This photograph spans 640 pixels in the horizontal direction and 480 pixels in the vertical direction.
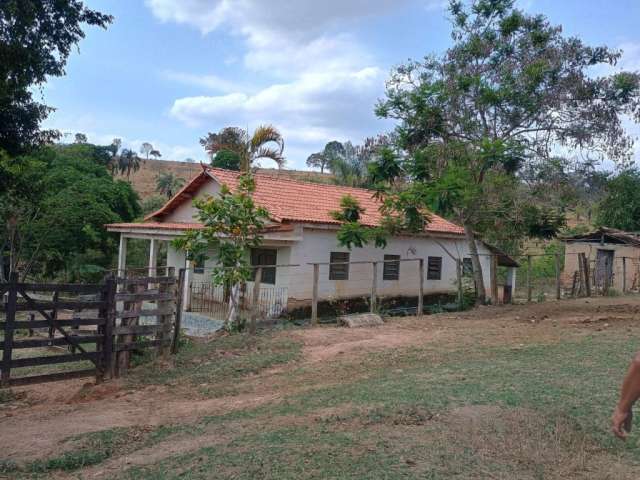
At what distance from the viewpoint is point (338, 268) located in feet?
57.7

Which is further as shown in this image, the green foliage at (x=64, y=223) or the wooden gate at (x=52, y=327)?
the green foliage at (x=64, y=223)

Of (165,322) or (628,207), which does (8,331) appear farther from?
(628,207)

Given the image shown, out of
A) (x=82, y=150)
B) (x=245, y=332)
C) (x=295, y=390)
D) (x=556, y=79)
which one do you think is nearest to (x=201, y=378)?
(x=295, y=390)

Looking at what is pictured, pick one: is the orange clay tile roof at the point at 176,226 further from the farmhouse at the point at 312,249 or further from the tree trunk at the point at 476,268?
the tree trunk at the point at 476,268

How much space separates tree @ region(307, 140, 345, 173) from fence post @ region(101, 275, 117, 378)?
152 feet

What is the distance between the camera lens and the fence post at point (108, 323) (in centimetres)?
898

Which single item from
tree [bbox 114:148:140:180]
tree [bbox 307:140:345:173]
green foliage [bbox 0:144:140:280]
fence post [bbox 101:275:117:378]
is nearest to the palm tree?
tree [bbox 114:148:140:180]

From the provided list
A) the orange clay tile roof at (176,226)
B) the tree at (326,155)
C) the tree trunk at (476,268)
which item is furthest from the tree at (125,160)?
the tree trunk at (476,268)

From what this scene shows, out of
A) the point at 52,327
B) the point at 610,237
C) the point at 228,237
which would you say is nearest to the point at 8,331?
the point at 52,327

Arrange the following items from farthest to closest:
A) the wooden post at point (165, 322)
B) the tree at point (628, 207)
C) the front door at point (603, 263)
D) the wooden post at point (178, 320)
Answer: the tree at point (628, 207) → the front door at point (603, 263) → the wooden post at point (178, 320) → the wooden post at point (165, 322)

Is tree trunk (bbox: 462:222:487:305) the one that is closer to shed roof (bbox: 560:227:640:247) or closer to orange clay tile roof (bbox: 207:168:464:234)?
orange clay tile roof (bbox: 207:168:464:234)

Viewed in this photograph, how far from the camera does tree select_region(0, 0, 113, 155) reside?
895 centimetres

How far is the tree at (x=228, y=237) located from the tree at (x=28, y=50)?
3573 millimetres

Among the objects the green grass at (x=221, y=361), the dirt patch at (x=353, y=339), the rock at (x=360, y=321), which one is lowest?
the green grass at (x=221, y=361)
